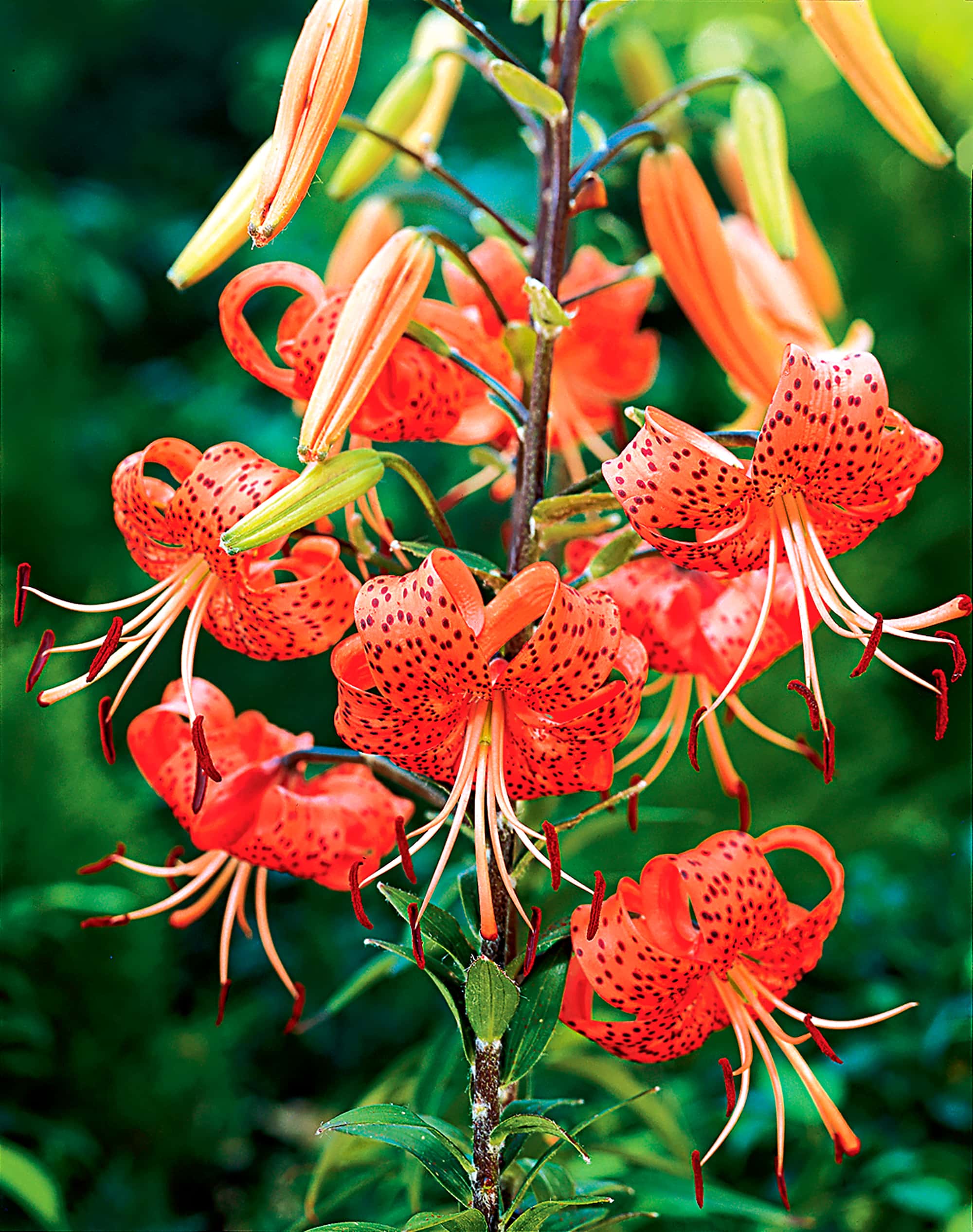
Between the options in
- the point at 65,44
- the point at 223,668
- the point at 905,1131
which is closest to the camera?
the point at 905,1131

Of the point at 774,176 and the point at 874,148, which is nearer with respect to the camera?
the point at 774,176

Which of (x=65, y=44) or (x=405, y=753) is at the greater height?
(x=65, y=44)

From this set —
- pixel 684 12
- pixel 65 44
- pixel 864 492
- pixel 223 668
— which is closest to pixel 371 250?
pixel 864 492

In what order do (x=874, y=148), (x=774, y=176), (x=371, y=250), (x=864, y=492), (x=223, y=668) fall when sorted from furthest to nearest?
1. (x=874, y=148)
2. (x=223, y=668)
3. (x=371, y=250)
4. (x=774, y=176)
5. (x=864, y=492)

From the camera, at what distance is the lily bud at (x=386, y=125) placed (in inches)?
29.2

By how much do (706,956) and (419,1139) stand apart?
0.17m

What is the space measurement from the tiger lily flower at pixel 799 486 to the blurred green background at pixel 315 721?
28cm

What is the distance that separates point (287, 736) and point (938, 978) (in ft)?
2.48

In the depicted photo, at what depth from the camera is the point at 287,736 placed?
2.26 feet

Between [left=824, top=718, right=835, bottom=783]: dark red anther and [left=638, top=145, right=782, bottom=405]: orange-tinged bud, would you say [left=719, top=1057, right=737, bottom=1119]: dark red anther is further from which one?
[left=638, top=145, right=782, bottom=405]: orange-tinged bud

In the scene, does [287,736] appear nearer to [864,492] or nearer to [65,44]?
[864,492]

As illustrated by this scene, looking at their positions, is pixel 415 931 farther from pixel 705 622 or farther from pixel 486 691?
pixel 705 622

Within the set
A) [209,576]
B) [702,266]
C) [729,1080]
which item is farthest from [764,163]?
[729,1080]

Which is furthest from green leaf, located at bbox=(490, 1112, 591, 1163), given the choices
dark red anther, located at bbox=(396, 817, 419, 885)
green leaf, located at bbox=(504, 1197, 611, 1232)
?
dark red anther, located at bbox=(396, 817, 419, 885)
